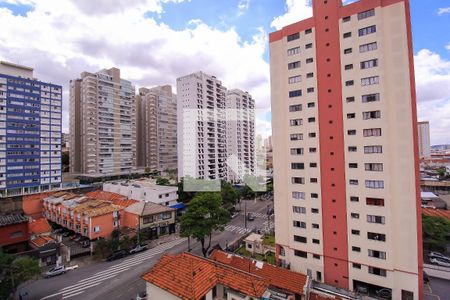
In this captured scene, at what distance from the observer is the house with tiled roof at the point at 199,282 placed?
45.6 ft

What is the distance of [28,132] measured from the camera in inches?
2028

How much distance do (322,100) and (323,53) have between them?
4721 millimetres

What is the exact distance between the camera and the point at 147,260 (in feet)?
88.8

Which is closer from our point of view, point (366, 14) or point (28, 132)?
point (366, 14)

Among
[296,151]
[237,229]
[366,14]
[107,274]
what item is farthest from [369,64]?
[107,274]

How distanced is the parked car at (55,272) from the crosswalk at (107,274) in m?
3.63

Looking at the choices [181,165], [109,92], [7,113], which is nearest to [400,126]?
[181,165]

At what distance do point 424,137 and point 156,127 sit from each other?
434 feet

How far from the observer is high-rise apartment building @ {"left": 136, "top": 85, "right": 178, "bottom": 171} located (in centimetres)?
8888

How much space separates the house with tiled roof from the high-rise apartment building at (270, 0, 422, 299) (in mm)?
10563

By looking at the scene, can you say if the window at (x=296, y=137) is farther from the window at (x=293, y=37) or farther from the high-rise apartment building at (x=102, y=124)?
the high-rise apartment building at (x=102, y=124)

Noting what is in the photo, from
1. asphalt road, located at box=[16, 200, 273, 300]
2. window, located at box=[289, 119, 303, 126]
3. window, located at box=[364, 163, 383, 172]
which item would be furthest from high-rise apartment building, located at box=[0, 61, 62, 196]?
window, located at box=[364, 163, 383, 172]

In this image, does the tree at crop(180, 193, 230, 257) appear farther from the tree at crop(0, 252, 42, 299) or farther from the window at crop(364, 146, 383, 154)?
the window at crop(364, 146, 383, 154)

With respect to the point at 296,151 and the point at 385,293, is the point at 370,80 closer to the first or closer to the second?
the point at 296,151
